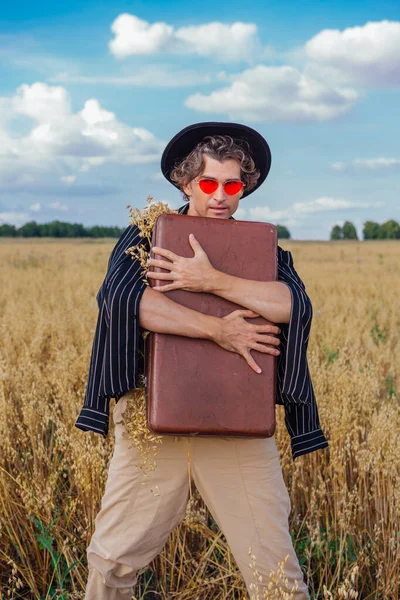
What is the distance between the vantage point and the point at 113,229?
7338 centimetres

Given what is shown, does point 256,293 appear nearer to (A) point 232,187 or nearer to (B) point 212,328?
(B) point 212,328

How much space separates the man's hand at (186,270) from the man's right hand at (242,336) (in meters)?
0.12

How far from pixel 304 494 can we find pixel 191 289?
1.63 meters

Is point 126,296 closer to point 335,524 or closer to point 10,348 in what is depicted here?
point 335,524

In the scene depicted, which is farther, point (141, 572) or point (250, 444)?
point (141, 572)

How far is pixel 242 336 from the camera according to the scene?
1.72 metres

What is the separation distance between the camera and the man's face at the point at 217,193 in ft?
6.42

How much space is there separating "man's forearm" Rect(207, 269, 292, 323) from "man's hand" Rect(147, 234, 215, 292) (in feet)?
0.08

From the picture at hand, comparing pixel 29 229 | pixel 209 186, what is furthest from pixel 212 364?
pixel 29 229

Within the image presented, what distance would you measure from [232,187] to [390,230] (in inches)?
3523

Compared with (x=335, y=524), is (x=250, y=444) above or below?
above

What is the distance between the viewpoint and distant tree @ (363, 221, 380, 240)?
89.5 meters

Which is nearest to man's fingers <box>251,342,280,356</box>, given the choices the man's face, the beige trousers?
the beige trousers

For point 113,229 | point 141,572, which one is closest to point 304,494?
point 141,572
